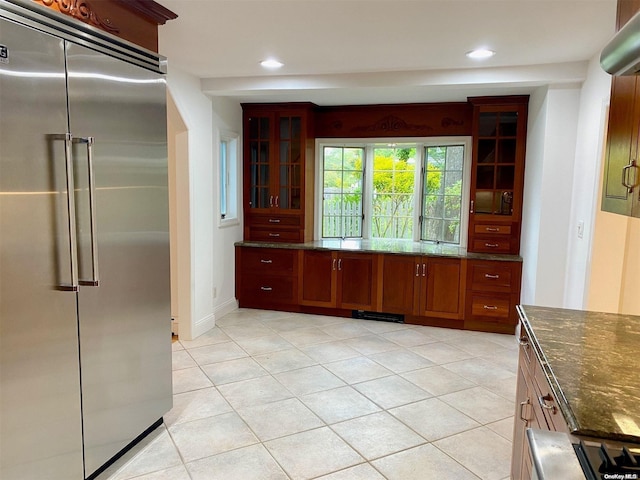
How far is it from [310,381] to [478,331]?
2094 mm

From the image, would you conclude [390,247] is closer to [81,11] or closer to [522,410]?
[522,410]

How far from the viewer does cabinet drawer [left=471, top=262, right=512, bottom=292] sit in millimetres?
4406

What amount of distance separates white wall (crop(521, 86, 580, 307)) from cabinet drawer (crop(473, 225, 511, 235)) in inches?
26.1

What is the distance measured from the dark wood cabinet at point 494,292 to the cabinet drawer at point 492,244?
0.29m

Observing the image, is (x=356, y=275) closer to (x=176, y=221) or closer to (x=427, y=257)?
(x=427, y=257)

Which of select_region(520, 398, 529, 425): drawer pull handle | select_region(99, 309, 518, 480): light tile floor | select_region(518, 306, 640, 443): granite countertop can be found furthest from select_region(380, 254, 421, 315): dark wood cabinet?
select_region(520, 398, 529, 425): drawer pull handle

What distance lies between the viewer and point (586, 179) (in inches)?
133

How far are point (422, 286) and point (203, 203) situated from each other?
236cm

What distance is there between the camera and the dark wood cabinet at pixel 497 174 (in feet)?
14.8

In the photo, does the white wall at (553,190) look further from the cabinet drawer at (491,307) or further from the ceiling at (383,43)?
the cabinet drawer at (491,307)

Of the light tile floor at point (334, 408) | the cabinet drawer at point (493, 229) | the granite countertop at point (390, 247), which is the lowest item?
the light tile floor at point (334, 408)

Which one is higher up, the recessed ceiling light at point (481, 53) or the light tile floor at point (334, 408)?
the recessed ceiling light at point (481, 53)

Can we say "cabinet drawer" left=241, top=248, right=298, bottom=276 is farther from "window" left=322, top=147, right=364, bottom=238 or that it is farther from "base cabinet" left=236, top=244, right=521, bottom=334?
"window" left=322, top=147, right=364, bottom=238

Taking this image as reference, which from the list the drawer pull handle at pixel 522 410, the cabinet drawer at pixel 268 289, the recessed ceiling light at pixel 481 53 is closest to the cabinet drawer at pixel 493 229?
the recessed ceiling light at pixel 481 53
